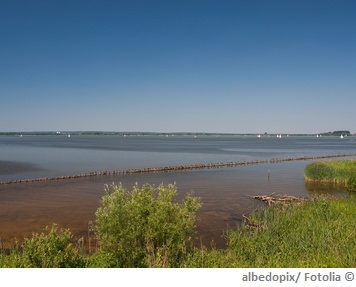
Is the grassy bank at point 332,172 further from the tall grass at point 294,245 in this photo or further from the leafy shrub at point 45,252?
the leafy shrub at point 45,252

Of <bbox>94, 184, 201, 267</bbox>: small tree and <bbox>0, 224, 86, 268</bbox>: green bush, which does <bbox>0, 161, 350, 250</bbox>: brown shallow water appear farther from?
<bbox>0, 224, 86, 268</bbox>: green bush

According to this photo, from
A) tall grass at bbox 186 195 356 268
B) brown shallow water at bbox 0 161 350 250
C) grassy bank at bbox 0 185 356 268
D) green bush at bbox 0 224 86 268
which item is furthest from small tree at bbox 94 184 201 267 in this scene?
brown shallow water at bbox 0 161 350 250

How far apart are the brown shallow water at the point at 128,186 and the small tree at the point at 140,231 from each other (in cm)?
762

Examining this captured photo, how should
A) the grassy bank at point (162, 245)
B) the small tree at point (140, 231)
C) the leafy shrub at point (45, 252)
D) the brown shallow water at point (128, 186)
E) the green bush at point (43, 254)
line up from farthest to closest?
1. the brown shallow water at point (128, 186)
2. the small tree at point (140, 231)
3. the grassy bank at point (162, 245)
4. the leafy shrub at point (45, 252)
5. the green bush at point (43, 254)

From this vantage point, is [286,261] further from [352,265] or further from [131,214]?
[131,214]

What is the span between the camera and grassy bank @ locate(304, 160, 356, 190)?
164 feet

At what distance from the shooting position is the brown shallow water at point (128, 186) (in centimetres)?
2678

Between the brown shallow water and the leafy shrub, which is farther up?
the leafy shrub

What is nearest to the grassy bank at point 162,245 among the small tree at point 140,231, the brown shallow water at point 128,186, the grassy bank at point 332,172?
the small tree at point 140,231

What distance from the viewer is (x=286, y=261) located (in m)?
14.8

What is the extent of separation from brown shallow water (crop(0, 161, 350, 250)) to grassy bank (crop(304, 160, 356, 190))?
8.17ft

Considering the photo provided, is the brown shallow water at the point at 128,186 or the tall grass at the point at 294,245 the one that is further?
the brown shallow water at the point at 128,186
